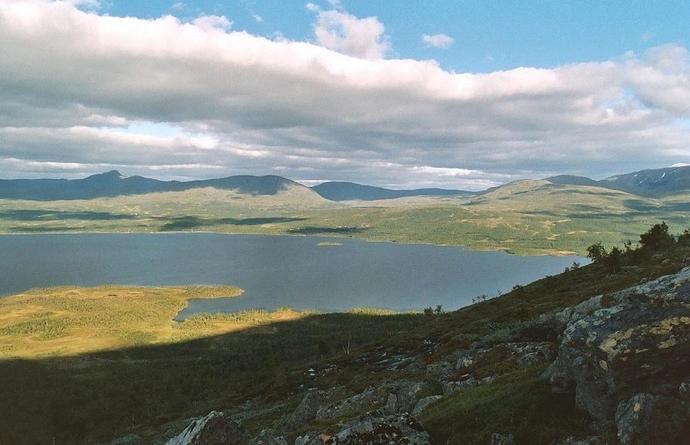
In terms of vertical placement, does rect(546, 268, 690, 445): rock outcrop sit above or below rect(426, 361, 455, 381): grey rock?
above

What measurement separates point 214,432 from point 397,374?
107 ft

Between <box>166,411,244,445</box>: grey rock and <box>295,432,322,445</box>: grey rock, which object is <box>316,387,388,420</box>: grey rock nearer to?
<box>166,411,244,445</box>: grey rock

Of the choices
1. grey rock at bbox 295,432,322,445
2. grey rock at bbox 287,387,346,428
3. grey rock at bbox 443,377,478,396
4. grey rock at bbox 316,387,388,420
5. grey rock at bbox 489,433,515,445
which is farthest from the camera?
grey rock at bbox 287,387,346,428

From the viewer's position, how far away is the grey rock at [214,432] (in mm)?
22453

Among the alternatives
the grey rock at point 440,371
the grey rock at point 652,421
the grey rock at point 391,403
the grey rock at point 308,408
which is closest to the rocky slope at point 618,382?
the grey rock at point 652,421

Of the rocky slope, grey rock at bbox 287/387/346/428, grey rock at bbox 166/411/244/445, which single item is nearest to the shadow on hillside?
grey rock at bbox 287/387/346/428

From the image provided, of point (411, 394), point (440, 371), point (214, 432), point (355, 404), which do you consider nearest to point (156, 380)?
point (355, 404)

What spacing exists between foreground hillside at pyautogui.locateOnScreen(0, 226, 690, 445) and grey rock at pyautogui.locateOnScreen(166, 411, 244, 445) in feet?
0.32

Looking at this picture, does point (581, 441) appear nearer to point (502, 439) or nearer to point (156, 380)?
point (502, 439)

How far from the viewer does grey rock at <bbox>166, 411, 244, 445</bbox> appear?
2245 cm

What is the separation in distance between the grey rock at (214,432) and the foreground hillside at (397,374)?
98mm

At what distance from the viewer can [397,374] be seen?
51.9 m

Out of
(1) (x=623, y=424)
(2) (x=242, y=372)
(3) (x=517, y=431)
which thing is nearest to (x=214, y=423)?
(3) (x=517, y=431)

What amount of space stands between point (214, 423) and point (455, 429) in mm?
12116
